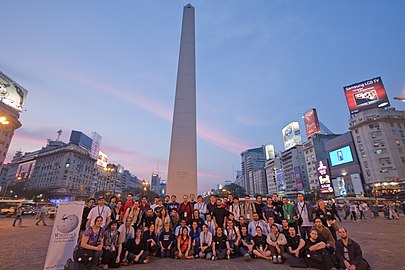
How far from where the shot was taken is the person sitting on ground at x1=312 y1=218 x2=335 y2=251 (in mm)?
4776

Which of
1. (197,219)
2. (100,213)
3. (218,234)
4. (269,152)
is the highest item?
(269,152)

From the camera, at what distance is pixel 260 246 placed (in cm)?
545

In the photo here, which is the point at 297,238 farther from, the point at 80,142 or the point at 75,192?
A: the point at 80,142

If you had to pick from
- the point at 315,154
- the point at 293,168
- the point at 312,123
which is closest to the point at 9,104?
the point at 312,123

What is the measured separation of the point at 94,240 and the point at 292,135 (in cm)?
7634

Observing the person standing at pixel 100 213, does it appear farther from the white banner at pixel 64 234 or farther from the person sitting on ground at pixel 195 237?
the person sitting on ground at pixel 195 237

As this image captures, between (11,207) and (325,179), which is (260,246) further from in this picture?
(325,179)

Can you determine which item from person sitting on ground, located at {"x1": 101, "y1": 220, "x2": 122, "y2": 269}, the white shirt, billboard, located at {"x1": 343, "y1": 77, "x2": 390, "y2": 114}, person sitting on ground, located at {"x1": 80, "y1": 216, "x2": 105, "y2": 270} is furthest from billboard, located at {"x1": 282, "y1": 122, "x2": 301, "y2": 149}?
person sitting on ground, located at {"x1": 80, "y1": 216, "x2": 105, "y2": 270}

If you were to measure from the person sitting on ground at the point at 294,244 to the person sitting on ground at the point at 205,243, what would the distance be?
1988 mm

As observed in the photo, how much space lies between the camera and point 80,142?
67.1 meters

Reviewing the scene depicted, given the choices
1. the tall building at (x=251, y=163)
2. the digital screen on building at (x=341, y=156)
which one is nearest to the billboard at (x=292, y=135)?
the digital screen on building at (x=341, y=156)

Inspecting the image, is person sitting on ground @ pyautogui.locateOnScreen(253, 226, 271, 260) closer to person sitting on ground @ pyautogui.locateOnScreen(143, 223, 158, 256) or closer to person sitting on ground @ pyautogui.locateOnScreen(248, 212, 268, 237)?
person sitting on ground @ pyautogui.locateOnScreen(248, 212, 268, 237)

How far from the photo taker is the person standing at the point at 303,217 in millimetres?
5702

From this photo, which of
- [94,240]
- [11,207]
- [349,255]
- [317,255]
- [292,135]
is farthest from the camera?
[292,135]
